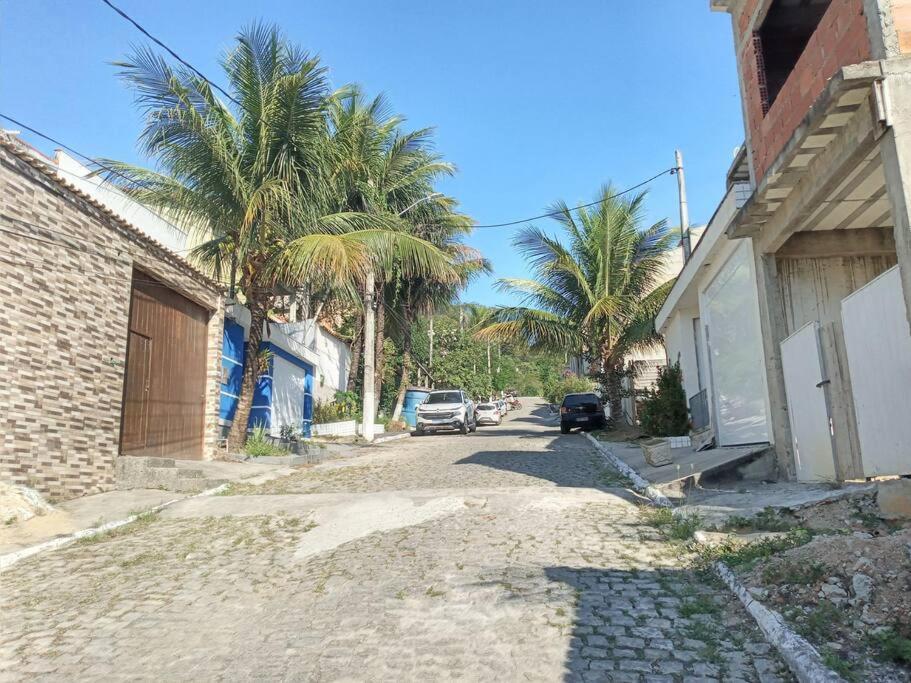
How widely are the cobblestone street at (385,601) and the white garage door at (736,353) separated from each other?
2992 mm

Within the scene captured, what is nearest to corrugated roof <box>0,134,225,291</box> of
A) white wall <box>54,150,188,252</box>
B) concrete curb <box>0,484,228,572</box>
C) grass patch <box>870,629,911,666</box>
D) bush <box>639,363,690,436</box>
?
concrete curb <box>0,484,228,572</box>

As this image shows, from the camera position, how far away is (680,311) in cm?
1511

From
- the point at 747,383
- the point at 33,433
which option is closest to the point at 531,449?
the point at 747,383

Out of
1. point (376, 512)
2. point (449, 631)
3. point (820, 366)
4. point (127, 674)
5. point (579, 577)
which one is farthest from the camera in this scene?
point (376, 512)

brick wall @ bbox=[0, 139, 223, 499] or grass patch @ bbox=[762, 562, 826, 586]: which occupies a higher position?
brick wall @ bbox=[0, 139, 223, 499]

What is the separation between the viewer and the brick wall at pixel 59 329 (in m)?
7.57

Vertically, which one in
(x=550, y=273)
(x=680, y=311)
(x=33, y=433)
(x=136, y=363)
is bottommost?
(x=33, y=433)

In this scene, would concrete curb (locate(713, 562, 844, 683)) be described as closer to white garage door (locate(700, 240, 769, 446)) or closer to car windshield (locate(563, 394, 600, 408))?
white garage door (locate(700, 240, 769, 446))

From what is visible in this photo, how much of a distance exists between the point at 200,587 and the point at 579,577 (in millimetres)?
2955

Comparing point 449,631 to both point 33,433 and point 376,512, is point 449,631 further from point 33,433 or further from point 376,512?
point 33,433

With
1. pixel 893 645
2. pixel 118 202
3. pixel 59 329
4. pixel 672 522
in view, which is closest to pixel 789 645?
pixel 893 645

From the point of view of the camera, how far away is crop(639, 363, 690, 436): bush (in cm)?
1423

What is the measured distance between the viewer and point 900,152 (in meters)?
4.74

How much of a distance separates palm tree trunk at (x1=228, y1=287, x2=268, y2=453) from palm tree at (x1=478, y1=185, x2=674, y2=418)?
9.43 m
